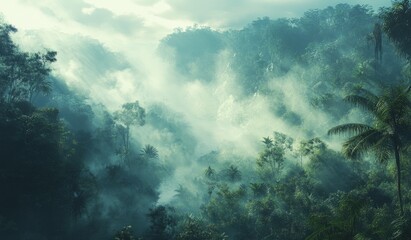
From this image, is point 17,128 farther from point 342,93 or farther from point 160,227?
point 342,93

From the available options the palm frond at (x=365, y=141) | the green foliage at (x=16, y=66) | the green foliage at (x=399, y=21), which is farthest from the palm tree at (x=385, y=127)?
the green foliage at (x=16, y=66)

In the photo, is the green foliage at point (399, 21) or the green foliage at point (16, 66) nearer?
the green foliage at point (399, 21)

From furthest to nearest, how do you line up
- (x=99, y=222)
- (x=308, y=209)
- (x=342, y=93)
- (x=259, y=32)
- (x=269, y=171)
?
(x=259, y=32)
(x=342, y=93)
(x=269, y=171)
(x=99, y=222)
(x=308, y=209)

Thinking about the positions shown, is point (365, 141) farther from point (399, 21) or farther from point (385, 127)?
point (399, 21)

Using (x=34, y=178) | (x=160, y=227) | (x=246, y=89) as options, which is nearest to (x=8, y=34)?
(x=34, y=178)

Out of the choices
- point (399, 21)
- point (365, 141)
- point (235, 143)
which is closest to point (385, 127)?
point (365, 141)

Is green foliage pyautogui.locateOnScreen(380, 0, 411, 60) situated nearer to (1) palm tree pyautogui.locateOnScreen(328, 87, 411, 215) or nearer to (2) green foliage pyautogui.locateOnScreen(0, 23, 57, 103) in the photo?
(1) palm tree pyautogui.locateOnScreen(328, 87, 411, 215)

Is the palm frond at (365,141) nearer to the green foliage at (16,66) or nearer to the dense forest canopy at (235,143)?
the dense forest canopy at (235,143)
